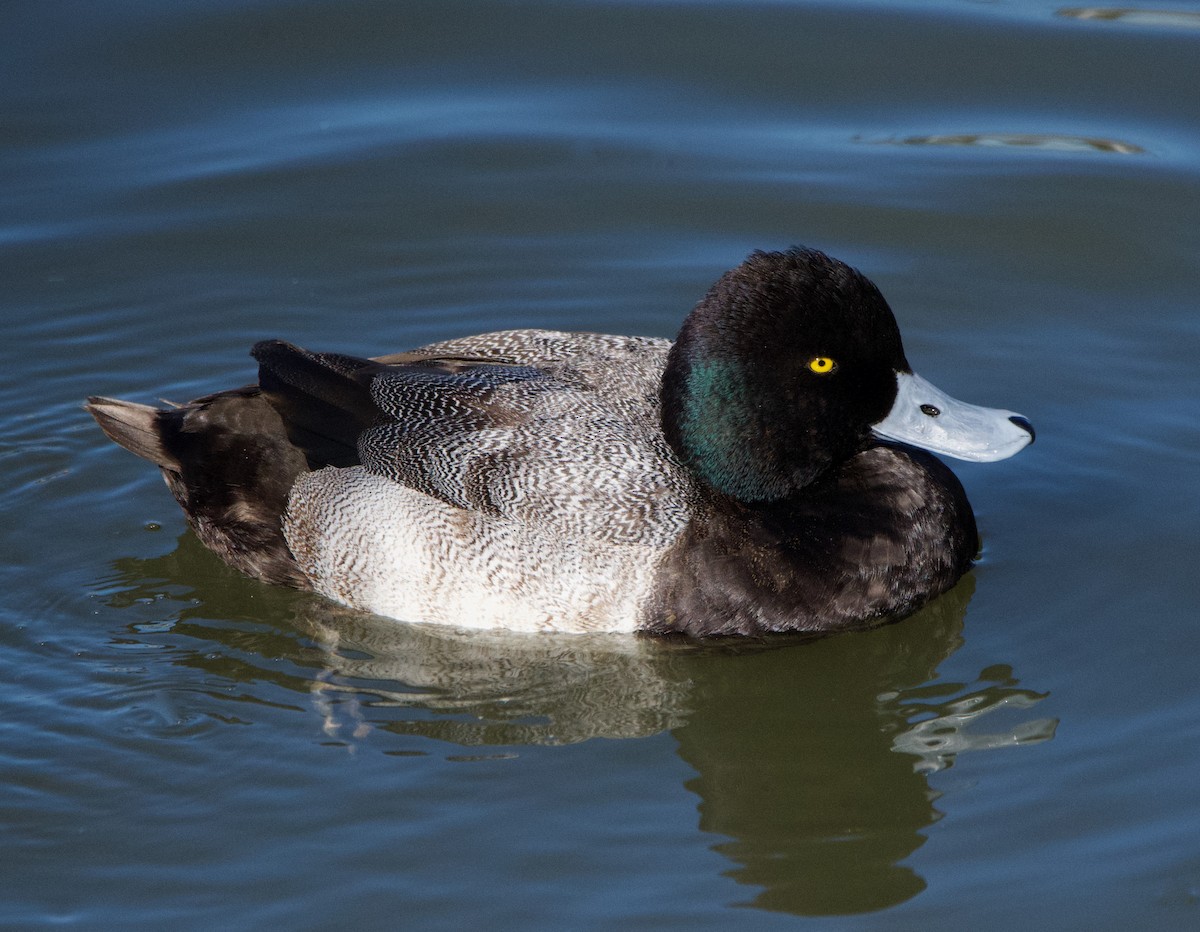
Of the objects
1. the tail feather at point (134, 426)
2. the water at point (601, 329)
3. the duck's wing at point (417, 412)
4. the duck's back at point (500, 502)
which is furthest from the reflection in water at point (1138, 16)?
the tail feather at point (134, 426)

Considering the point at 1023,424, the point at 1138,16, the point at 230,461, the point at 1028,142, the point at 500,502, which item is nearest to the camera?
the point at 500,502

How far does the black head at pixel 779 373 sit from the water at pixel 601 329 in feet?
2.60

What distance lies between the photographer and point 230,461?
6.85 metres

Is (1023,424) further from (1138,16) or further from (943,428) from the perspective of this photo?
(1138,16)

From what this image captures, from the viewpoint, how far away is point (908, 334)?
344 inches

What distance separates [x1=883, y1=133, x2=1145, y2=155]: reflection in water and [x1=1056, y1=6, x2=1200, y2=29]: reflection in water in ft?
5.40

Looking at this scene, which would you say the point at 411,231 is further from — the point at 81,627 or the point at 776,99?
the point at 81,627

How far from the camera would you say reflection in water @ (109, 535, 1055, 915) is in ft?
18.5

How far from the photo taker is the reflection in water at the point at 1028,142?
33.7 ft

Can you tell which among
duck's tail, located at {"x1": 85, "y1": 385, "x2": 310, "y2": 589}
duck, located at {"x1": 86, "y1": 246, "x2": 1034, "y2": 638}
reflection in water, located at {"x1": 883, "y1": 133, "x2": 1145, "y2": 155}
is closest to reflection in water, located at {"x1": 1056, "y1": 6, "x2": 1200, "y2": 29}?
reflection in water, located at {"x1": 883, "y1": 133, "x2": 1145, "y2": 155}

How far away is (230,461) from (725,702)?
2348 millimetres

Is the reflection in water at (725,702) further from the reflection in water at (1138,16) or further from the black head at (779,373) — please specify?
the reflection in water at (1138,16)

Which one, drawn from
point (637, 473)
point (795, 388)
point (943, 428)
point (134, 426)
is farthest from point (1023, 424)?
point (134, 426)

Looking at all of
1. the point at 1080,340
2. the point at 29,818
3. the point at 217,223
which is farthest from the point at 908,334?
the point at 29,818
